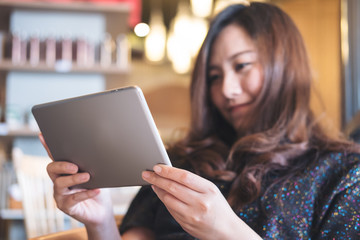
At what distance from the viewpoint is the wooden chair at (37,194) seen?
1722 mm

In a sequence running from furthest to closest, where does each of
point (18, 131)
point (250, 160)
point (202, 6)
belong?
point (202, 6)
point (18, 131)
point (250, 160)

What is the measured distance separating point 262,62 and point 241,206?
40 cm

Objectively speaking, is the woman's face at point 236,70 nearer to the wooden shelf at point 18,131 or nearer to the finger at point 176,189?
the finger at point 176,189

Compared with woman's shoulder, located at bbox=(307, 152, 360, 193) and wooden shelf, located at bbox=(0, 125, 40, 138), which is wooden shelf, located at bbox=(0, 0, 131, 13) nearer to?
wooden shelf, located at bbox=(0, 125, 40, 138)

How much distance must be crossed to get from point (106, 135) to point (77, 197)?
0.70 ft

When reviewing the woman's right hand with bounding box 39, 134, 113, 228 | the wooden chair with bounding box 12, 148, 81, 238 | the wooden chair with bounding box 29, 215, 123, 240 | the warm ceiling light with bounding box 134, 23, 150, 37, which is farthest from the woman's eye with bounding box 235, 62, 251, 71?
the warm ceiling light with bounding box 134, 23, 150, 37

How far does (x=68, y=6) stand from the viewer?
2.97m

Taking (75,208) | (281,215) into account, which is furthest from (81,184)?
(281,215)

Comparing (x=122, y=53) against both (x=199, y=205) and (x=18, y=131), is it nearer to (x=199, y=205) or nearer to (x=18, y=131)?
(x=18, y=131)

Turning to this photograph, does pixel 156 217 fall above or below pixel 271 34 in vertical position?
below

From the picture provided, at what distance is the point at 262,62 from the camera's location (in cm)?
110

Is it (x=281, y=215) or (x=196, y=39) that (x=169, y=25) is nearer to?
(x=196, y=39)

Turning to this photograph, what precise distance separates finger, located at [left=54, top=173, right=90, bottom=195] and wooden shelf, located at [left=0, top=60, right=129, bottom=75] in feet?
7.09

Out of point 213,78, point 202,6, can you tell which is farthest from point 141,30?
point 213,78
